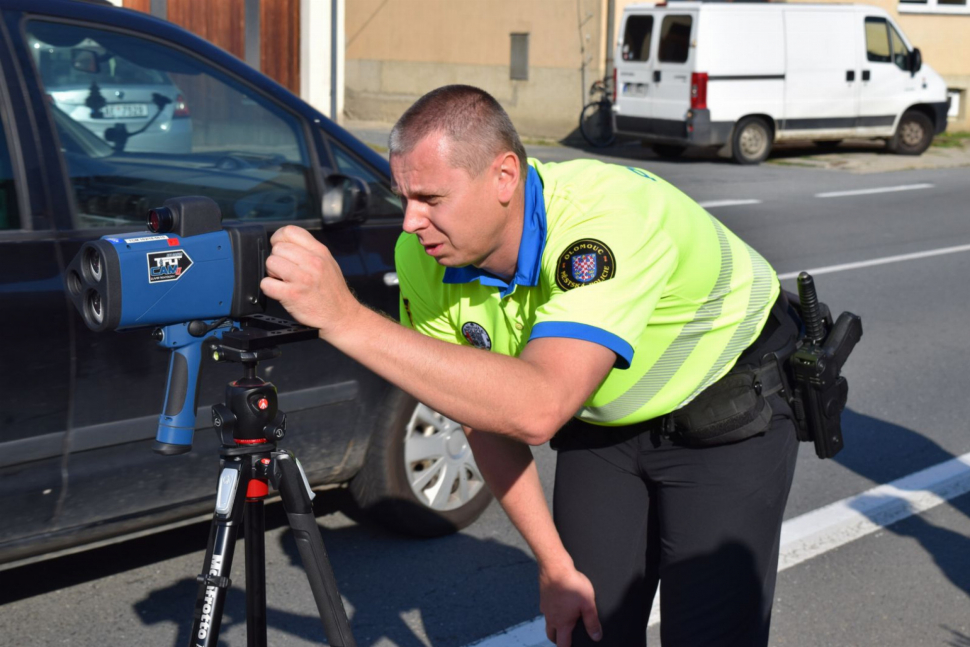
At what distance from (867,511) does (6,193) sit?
3280 mm

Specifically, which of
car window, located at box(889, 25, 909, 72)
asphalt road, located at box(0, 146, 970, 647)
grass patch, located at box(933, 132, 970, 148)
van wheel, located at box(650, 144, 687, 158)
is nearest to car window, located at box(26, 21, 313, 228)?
asphalt road, located at box(0, 146, 970, 647)

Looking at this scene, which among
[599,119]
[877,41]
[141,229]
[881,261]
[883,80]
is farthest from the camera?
[599,119]

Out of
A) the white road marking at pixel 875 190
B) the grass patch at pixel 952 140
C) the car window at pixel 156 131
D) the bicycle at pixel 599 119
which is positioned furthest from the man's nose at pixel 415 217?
the grass patch at pixel 952 140

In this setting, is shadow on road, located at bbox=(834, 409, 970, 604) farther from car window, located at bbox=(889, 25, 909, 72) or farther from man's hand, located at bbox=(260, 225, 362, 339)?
car window, located at bbox=(889, 25, 909, 72)

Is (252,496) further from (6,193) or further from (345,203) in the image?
(345,203)

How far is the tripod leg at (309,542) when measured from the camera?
2.22 m

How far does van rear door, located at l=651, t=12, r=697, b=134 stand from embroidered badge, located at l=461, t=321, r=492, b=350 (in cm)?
1533

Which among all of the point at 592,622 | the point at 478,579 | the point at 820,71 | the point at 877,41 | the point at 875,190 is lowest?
the point at 478,579

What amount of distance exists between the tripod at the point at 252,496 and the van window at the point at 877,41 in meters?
18.1

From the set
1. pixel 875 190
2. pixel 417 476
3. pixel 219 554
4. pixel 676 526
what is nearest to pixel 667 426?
pixel 676 526

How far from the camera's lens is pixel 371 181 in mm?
4148

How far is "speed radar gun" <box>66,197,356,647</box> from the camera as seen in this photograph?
6.08ft

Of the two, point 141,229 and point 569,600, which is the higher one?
point 141,229

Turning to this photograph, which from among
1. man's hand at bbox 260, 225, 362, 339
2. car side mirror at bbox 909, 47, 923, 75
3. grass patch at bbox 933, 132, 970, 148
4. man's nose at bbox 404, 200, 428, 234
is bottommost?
man's hand at bbox 260, 225, 362, 339
